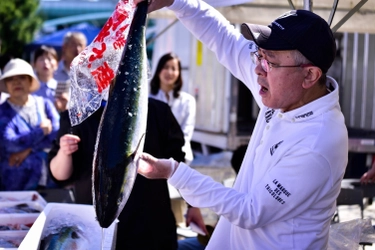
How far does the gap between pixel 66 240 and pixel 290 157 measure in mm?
1081

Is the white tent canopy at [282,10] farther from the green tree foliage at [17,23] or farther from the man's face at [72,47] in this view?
the green tree foliage at [17,23]

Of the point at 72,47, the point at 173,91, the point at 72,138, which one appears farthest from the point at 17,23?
the point at 72,138

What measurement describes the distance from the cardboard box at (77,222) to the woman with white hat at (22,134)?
9.59ft

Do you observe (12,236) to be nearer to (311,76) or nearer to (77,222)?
(77,222)

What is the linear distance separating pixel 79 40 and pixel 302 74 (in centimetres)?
643

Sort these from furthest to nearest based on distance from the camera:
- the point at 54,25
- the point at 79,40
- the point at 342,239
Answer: the point at 54,25, the point at 79,40, the point at 342,239

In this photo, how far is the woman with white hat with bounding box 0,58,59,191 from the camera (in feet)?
19.3

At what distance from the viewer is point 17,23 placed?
85.7 feet

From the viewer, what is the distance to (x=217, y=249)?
280 cm

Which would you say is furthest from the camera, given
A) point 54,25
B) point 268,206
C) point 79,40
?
point 54,25

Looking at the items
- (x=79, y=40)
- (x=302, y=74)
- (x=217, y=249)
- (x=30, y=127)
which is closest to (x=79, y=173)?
(x=217, y=249)

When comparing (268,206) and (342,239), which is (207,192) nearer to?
(268,206)

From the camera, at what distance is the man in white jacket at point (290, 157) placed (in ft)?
7.86

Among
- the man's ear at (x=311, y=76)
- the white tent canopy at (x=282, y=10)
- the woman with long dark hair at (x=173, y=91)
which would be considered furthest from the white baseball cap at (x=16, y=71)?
the man's ear at (x=311, y=76)
